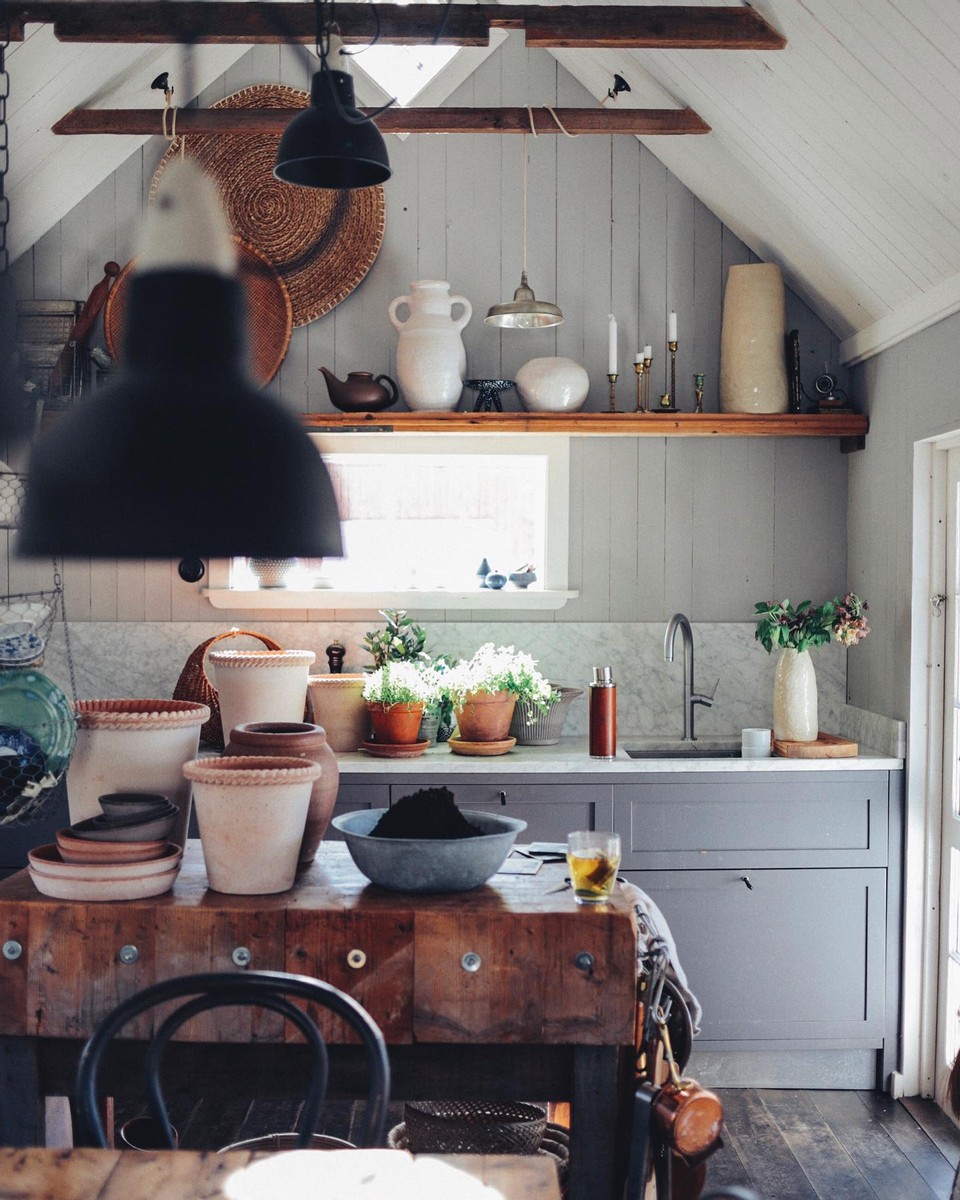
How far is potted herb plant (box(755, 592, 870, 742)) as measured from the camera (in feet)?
13.2

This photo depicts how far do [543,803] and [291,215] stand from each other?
7.92ft

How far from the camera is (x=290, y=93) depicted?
14.4 feet

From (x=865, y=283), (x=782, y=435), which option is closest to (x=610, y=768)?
(x=782, y=435)

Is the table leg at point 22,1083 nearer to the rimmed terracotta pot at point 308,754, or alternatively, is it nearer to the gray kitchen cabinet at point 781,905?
the rimmed terracotta pot at point 308,754

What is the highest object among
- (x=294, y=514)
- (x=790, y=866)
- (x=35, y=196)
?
(x=35, y=196)

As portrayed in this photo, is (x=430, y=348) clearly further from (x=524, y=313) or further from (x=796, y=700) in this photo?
(x=796, y=700)

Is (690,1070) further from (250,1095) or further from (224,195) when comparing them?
(224,195)

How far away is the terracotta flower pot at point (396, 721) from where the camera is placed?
3.91 meters

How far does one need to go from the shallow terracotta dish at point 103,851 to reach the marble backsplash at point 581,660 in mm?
2411

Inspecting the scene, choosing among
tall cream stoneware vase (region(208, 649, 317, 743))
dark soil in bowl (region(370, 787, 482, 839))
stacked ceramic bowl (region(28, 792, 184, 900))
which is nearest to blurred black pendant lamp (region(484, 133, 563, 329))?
tall cream stoneware vase (region(208, 649, 317, 743))

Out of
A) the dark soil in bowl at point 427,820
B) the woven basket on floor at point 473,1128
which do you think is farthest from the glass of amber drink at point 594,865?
the woven basket on floor at point 473,1128

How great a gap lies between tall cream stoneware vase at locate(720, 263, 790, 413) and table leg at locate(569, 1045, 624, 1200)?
9.43 feet

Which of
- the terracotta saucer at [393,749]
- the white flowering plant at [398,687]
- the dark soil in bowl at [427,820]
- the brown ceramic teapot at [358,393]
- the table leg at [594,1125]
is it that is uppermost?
the brown ceramic teapot at [358,393]

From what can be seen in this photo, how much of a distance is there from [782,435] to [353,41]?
212 cm
